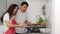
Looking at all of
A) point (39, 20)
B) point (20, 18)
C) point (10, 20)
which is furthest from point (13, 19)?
point (39, 20)

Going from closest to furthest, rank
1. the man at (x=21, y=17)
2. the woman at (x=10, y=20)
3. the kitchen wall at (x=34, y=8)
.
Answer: the woman at (x=10, y=20) → the man at (x=21, y=17) → the kitchen wall at (x=34, y=8)

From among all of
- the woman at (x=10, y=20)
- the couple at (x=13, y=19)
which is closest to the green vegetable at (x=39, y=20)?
the couple at (x=13, y=19)

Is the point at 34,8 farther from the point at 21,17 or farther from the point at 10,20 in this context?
the point at 10,20

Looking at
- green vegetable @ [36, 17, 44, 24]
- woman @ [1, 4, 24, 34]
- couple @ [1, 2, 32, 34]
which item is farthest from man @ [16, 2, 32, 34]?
green vegetable @ [36, 17, 44, 24]

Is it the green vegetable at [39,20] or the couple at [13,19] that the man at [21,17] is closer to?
the couple at [13,19]

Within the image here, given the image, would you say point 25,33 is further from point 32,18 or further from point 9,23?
point 32,18

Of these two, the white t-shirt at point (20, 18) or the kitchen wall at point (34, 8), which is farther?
the kitchen wall at point (34, 8)

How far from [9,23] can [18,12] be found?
323 mm

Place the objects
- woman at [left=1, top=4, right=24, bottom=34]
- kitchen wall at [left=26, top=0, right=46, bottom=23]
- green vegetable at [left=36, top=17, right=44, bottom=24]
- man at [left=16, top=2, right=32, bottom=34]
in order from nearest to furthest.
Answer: woman at [left=1, top=4, right=24, bottom=34]
man at [left=16, top=2, right=32, bottom=34]
green vegetable at [left=36, top=17, right=44, bottom=24]
kitchen wall at [left=26, top=0, right=46, bottom=23]

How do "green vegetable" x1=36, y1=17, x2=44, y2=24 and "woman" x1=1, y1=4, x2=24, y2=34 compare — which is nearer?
"woman" x1=1, y1=4, x2=24, y2=34

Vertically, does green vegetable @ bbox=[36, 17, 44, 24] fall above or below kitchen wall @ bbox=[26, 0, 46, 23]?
below

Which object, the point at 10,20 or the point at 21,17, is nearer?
the point at 10,20

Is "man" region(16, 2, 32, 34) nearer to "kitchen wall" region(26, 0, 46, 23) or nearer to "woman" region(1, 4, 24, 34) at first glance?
"woman" region(1, 4, 24, 34)

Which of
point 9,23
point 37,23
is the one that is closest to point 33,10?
point 37,23
